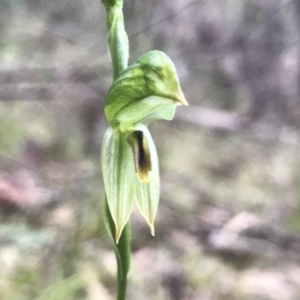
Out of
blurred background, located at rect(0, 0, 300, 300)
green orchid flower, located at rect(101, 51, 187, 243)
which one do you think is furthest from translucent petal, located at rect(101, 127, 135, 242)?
blurred background, located at rect(0, 0, 300, 300)

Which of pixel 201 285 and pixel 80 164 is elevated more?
pixel 80 164

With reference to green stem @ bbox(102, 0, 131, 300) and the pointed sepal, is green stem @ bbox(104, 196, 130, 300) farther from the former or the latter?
the pointed sepal

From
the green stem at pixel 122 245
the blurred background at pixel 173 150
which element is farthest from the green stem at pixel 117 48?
the blurred background at pixel 173 150

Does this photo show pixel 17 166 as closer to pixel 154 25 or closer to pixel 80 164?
pixel 80 164

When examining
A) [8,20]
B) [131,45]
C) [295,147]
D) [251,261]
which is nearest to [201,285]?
[251,261]

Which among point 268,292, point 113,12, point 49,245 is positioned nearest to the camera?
point 113,12

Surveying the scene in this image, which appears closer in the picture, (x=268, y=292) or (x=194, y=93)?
(x=268, y=292)

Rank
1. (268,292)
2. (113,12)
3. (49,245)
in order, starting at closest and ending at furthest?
1. (113,12)
2. (268,292)
3. (49,245)

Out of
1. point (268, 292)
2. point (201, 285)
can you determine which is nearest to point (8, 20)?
point (201, 285)

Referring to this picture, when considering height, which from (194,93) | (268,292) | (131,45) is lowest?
(268,292)
